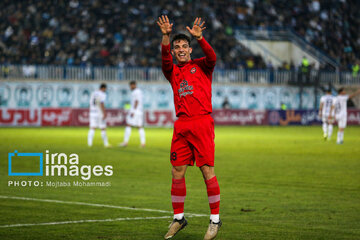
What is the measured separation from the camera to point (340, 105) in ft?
92.5

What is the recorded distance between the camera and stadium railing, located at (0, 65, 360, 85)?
41.1 metres

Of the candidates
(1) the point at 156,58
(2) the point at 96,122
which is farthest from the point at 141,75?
(2) the point at 96,122

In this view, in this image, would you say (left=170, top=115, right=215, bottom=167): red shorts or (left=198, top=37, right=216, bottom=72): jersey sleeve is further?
(left=170, top=115, right=215, bottom=167): red shorts

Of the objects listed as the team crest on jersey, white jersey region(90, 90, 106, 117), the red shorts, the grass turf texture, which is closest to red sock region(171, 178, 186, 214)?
the red shorts

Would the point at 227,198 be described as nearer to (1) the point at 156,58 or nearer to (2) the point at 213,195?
(2) the point at 213,195

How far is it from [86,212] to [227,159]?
9.84 metres

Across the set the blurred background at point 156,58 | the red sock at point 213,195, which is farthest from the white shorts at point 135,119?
the blurred background at point 156,58

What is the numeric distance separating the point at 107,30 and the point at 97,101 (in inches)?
780

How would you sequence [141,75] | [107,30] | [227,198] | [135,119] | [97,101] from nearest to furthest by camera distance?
1. [227,198]
2. [135,119]
3. [97,101]
4. [107,30]
5. [141,75]

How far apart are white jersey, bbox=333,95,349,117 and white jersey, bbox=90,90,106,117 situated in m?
10.5

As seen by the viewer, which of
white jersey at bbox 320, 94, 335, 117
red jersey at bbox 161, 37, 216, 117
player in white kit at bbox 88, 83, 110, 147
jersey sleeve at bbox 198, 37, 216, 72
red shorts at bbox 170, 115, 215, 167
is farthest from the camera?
white jersey at bbox 320, 94, 335, 117

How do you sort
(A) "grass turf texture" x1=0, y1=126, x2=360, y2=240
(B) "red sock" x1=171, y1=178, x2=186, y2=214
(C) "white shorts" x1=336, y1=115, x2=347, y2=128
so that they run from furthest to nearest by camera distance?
1. (C) "white shorts" x1=336, y1=115, x2=347, y2=128
2. (A) "grass turf texture" x1=0, y1=126, x2=360, y2=240
3. (B) "red sock" x1=171, y1=178, x2=186, y2=214

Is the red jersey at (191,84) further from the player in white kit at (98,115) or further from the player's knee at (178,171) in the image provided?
the player in white kit at (98,115)

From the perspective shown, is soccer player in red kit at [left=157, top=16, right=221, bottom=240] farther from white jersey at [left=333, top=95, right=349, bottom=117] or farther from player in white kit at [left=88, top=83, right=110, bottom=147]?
white jersey at [left=333, top=95, right=349, bottom=117]
